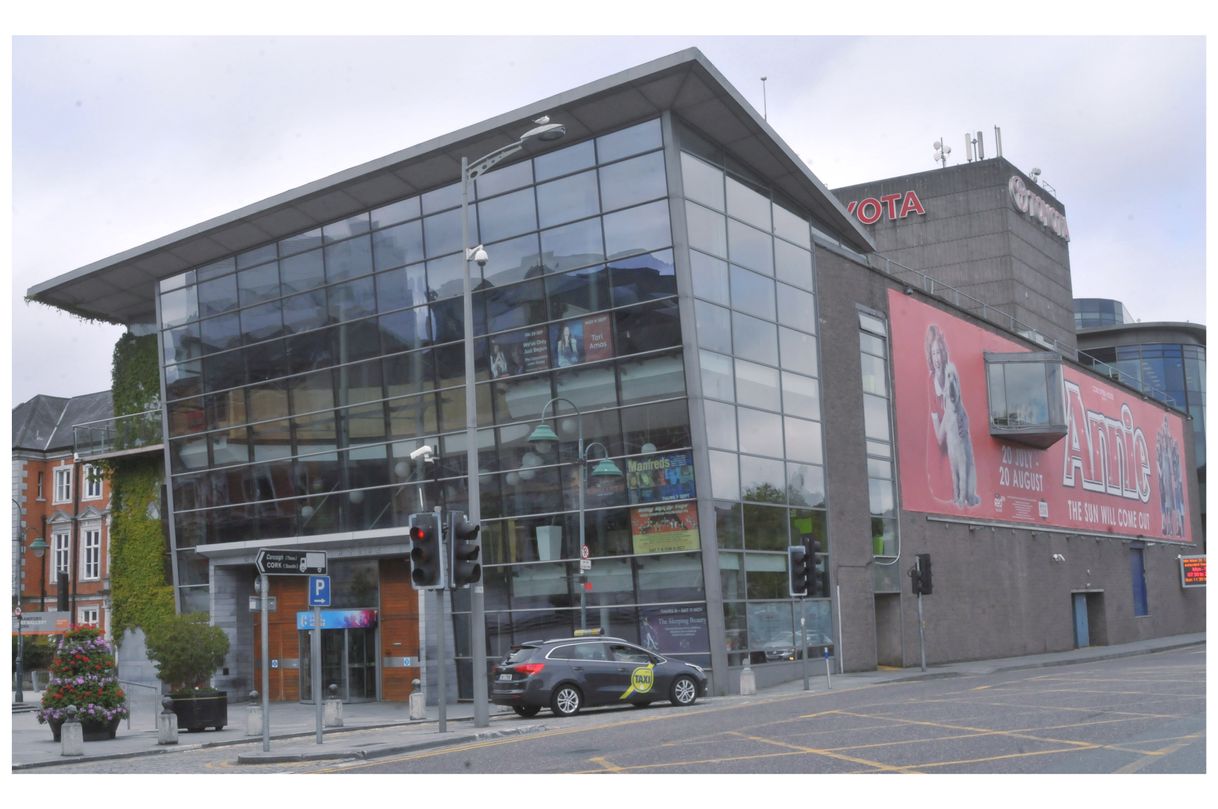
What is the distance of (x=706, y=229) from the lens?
30547 mm

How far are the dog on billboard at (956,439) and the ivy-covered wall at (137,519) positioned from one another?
25.0 m

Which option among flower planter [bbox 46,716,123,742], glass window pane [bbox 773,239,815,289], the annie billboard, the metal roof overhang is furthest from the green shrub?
the annie billboard

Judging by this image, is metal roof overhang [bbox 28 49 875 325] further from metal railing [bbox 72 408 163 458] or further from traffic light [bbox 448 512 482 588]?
traffic light [bbox 448 512 482 588]

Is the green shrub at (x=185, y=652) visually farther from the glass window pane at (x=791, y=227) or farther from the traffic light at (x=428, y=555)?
the glass window pane at (x=791, y=227)

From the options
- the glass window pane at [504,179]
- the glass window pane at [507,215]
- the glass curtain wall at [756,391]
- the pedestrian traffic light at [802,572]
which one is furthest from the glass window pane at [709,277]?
the pedestrian traffic light at [802,572]

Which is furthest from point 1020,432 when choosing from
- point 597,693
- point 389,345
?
point 597,693

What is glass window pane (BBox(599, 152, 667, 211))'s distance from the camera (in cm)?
2992

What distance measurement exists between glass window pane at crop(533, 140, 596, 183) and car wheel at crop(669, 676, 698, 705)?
505 inches

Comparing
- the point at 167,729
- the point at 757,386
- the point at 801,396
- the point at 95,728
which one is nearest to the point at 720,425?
the point at 757,386

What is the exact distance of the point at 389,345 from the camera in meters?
34.6

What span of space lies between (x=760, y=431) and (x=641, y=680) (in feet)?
31.3

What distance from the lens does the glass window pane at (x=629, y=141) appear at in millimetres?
30094

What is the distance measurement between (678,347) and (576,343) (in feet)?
9.04

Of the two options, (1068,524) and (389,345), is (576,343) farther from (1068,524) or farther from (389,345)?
(1068,524)
